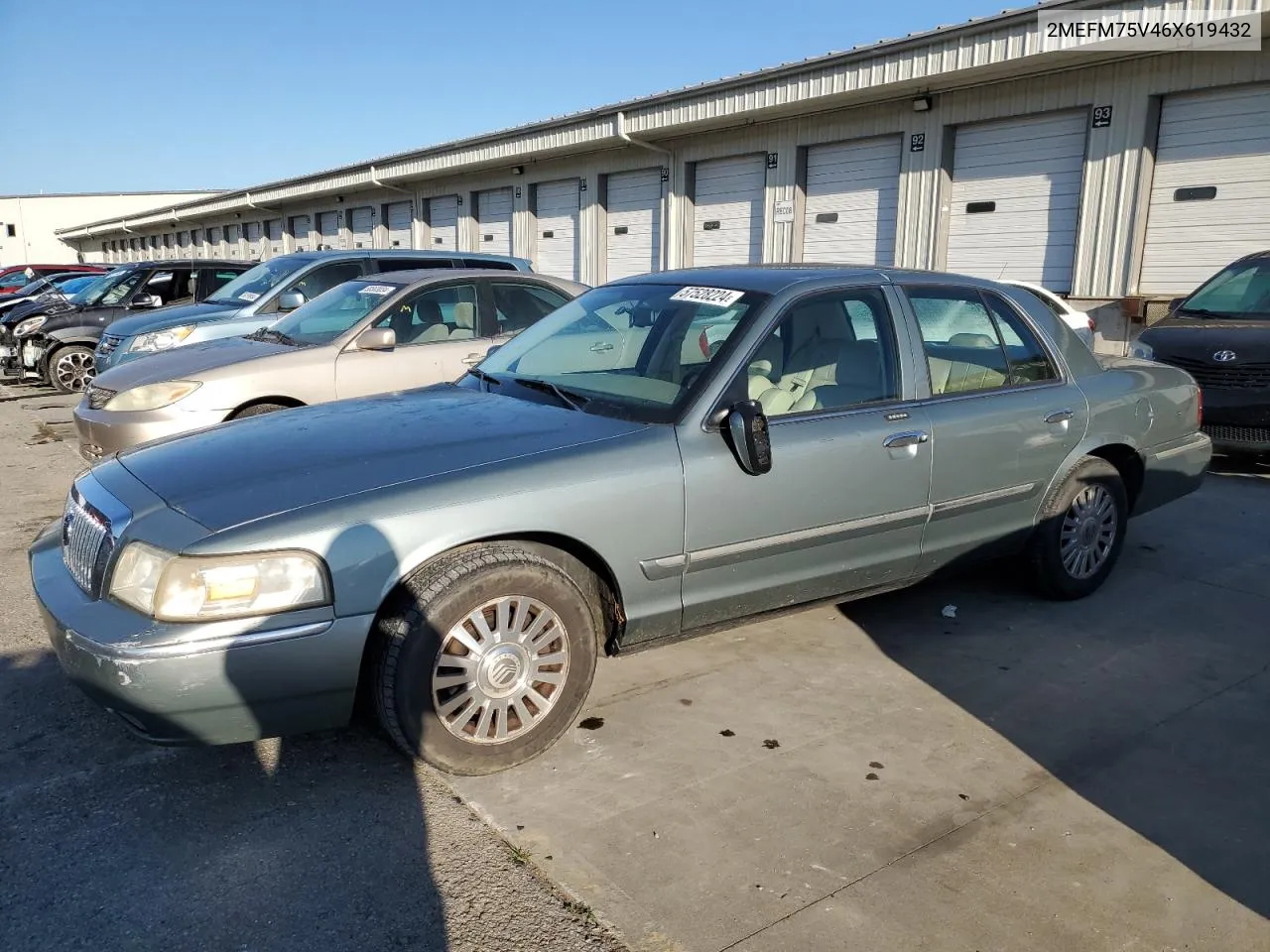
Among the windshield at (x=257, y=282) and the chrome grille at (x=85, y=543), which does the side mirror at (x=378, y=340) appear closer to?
the chrome grille at (x=85, y=543)

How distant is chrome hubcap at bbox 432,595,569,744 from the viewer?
9.84ft

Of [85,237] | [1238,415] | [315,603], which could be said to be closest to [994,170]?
[1238,415]

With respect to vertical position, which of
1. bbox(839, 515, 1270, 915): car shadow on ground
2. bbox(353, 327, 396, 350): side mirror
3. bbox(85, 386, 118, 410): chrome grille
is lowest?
bbox(839, 515, 1270, 915): car shadow on ground

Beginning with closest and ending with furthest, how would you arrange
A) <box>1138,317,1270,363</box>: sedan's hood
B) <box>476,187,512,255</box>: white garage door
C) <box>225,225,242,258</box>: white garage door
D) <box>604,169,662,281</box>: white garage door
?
<box>1138,317,1270,363</box>: sedan's hood
<box>604,169,662,281</box>: white garage door
<box>476,187,512,255</box>: white garage door
<box>225,225,242,258</box>: white garage door

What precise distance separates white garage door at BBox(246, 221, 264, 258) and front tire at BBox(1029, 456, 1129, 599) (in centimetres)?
3560

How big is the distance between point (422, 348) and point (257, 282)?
471 centimetres

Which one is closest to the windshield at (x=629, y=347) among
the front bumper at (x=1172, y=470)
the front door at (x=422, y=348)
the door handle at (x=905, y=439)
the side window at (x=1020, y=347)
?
the door handle at (x=905, y=439)

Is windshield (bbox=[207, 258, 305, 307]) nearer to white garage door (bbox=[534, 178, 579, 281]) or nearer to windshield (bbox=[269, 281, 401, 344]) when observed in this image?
windshield (bbox=[269, 281, 401, 344])

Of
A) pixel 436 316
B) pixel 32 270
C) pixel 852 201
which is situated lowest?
pixel 436 316

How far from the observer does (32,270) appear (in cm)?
2228

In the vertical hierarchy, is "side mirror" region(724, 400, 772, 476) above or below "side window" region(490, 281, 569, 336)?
below

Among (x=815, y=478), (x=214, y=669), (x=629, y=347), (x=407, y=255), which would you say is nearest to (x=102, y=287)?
(x=407, y=255)

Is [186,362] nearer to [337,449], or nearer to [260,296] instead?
[260,296]

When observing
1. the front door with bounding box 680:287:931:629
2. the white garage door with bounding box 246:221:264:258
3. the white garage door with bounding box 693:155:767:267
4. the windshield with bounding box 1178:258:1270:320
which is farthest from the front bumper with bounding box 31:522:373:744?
the white garage door with bounding box 246:221:264:258
